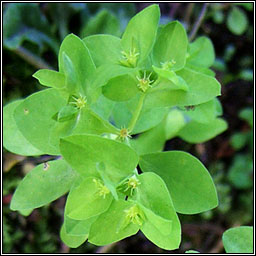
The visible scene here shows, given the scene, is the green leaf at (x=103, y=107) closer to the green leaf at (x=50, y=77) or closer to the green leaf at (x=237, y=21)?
the green leaf at (x=50, y=77)

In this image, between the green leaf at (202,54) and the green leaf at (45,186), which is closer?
the green leaf at (45,186)

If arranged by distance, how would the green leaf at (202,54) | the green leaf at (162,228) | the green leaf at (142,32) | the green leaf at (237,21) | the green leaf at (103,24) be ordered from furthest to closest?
the green leaf at (237,21) → the green leaf at (103,24) → the green leaf at (202,54) → the green leaf at (142,32) → the green leaf at (162,228)

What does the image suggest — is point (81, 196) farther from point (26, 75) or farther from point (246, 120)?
point (246, 120)

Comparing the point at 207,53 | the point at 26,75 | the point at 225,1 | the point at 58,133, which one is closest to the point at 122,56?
the point at 58,133

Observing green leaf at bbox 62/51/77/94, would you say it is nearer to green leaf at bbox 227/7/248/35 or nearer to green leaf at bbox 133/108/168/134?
green leaf at bbox 133/108/168/134

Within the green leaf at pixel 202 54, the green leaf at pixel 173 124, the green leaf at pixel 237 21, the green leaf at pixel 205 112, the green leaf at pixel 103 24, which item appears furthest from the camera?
the green leaf at pixel 237 21

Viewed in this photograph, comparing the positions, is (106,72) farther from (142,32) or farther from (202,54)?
(202,54)

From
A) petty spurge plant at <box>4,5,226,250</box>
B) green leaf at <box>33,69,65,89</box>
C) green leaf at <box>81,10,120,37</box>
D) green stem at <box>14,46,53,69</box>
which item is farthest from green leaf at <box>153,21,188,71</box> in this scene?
green stem at <box>14,46,53,69</box>

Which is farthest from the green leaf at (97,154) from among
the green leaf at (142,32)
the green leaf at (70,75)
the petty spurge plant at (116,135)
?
the green leaf at (142,32)
